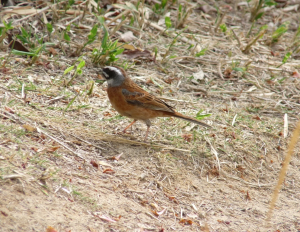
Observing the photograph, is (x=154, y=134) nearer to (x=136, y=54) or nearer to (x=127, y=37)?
(x=136, y=54)

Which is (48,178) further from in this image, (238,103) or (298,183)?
(238,103)

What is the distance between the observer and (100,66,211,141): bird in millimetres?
5586

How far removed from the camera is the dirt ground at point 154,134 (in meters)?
4.05

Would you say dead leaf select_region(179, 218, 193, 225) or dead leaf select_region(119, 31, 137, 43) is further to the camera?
dead leaf select_region(119, 31, 137, 43)

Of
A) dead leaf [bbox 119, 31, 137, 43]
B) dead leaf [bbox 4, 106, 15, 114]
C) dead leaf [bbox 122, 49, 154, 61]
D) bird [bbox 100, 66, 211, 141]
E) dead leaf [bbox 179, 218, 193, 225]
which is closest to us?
dead leaf [bbox 179, 218, 193, 225]

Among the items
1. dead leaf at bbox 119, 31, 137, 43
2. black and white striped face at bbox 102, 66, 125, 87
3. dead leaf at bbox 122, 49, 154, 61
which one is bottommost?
dead leaf at bbox 122, 49, 154, 61

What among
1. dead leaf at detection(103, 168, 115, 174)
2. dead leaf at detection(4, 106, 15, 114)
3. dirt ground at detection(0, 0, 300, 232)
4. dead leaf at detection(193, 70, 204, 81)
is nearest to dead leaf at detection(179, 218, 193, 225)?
dirt ground at detection(0, 0, 300, 232)

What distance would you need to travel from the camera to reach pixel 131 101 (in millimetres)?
5629

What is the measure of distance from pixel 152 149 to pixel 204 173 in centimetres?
77

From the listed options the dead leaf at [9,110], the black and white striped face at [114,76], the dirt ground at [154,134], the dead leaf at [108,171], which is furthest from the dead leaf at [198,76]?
the dead leaf at [9,110]

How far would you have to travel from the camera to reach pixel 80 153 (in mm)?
4840

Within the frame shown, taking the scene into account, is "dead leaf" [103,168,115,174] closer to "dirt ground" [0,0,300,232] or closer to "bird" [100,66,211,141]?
"dirt ground" [0,0,300,232]

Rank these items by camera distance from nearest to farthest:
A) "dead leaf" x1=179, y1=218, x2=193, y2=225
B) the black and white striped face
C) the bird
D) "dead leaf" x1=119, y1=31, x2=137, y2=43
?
"dead leaf" x1=179, y1=218, x2=193, y2=225 → the bird → the black and white striped face → "dead leaf" x1=119, y1=31, x2=137, y2=43

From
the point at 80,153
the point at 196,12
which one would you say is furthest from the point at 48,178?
the point at 196,12
